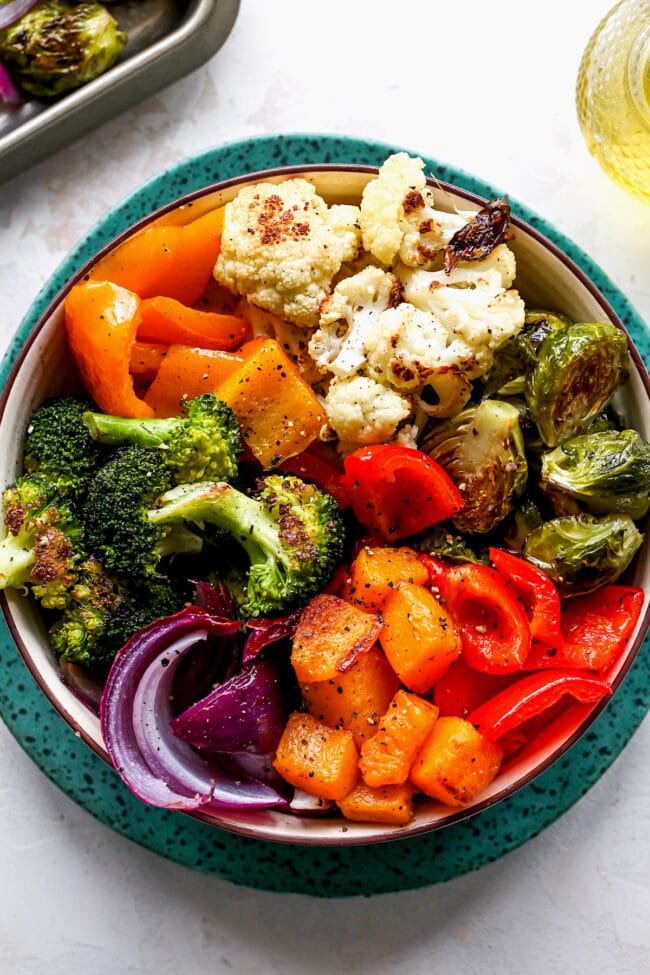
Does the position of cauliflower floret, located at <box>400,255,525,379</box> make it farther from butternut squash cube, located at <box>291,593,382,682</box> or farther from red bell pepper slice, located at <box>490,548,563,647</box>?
butternut squash cube, located at <box>291,593,382,682</box>

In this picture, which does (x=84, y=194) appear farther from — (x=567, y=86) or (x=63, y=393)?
(x=567, y=86)

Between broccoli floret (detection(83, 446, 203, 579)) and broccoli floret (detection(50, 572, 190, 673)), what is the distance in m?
0.05

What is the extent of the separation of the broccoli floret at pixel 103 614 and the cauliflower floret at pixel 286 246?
30.9 inches

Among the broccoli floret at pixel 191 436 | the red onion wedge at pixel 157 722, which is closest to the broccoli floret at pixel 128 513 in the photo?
the broccoli floret at pixel 191 436

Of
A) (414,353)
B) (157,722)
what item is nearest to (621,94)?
(414,353)

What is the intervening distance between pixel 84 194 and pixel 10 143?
0.25m

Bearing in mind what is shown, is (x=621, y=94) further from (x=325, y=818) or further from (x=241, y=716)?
(x=325, y=818)

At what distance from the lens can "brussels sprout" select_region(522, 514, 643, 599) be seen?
7.16ft

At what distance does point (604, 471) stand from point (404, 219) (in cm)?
79

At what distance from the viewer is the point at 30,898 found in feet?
8.74

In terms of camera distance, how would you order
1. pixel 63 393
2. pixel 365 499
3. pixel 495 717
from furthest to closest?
pixel 63 393 → pixel 365 499 → pixel 495 717

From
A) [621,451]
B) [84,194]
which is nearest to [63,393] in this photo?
[84,194]

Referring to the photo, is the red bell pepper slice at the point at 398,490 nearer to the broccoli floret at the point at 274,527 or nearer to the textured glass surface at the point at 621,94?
the broccoli floret at the point at 274,527

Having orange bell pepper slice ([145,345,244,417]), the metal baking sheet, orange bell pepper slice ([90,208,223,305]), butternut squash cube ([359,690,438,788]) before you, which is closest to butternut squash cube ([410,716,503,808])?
butternut squash cube ([359,690,438,788])
